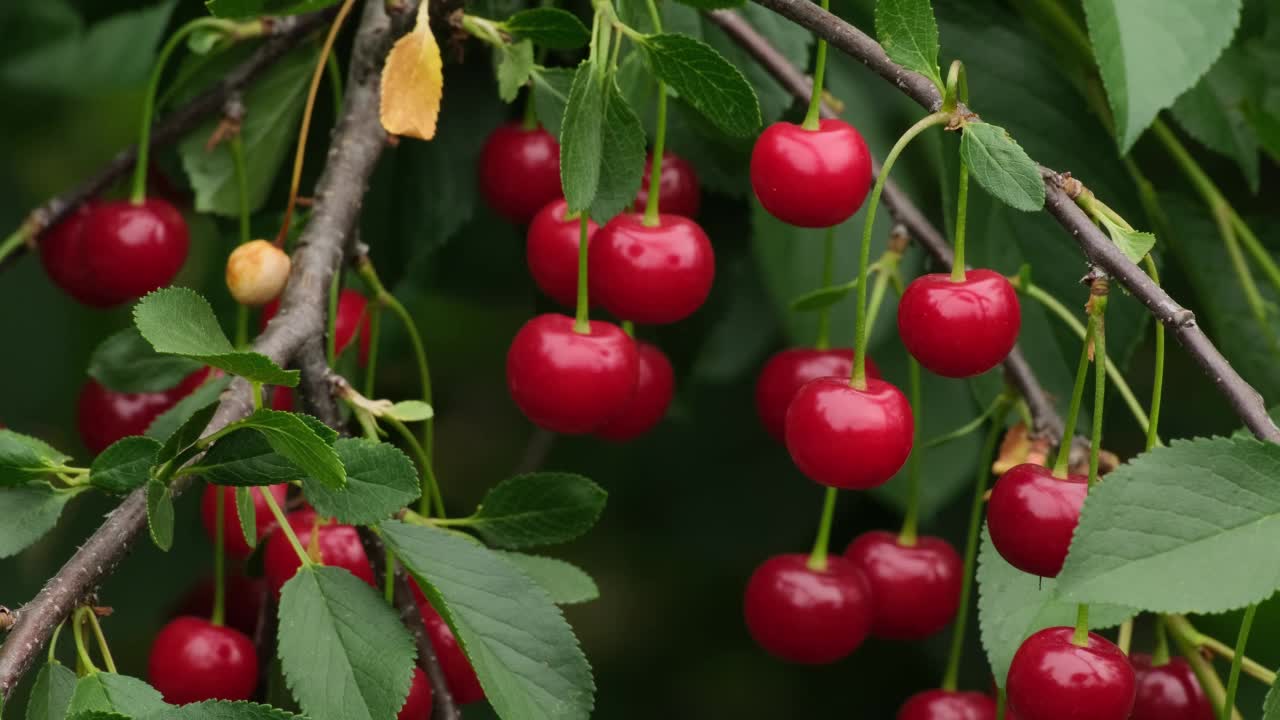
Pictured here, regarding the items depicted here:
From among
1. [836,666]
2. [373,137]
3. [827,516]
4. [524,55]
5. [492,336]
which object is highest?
[524,55]

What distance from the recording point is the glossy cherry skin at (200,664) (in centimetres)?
113

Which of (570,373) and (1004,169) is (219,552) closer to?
(570,373)

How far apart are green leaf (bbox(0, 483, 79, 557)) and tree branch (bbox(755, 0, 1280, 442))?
1.70 feet

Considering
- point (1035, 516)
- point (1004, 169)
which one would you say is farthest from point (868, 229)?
point (1035, 516)

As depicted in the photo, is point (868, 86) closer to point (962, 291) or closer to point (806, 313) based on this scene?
point (806, 313)

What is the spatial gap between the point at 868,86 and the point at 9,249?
0.85 meters

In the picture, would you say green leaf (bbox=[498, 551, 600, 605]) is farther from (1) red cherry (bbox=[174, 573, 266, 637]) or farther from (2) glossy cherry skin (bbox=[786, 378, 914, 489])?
(1) red cherry (bbox=[174, 573, 266, 637])

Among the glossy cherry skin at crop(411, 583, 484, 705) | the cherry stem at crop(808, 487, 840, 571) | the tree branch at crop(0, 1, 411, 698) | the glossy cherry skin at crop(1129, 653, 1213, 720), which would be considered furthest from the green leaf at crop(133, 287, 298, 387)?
the glossy cherry skin at crop(1129, 653, 1213, 720)

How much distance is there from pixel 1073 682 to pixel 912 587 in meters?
0.40

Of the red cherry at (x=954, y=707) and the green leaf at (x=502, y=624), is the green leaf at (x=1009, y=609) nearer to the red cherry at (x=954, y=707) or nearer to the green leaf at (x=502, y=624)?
the red cherry at (x=954, y=707)

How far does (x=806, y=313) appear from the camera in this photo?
1475 millimetres

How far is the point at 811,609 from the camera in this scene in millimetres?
1246

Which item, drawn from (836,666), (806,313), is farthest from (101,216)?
(836,666)

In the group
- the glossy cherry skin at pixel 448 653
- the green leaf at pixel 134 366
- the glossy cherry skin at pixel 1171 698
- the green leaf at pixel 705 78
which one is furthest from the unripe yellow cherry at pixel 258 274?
the glossy cherry skin at pixel 1171 698
